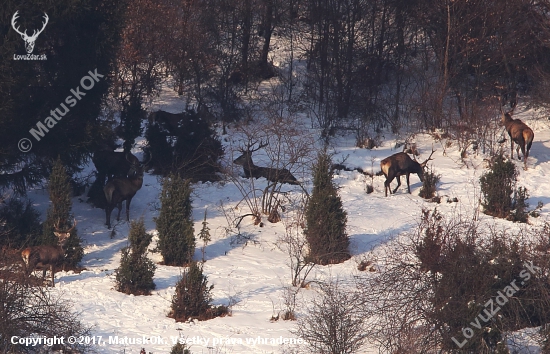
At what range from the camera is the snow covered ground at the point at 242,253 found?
12.4 meters

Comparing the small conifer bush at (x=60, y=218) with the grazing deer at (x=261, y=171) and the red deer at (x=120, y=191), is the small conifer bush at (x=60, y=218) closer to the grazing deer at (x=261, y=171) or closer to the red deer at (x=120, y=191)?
the red deer at (x=120, y=191)

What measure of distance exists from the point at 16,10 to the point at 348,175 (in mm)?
10470

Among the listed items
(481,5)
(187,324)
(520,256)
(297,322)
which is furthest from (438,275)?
(481,5)

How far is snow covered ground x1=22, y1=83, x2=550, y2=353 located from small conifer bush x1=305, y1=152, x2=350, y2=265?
14.0 inches

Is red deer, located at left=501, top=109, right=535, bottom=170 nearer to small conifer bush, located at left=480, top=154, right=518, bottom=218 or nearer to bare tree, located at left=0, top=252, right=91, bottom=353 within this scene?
small conifer bush, located at left=480, top=154, right=518, bottom=218

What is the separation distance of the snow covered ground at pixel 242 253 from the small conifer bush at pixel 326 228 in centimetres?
36

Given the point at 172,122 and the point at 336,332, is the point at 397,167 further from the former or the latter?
the point at 336,332

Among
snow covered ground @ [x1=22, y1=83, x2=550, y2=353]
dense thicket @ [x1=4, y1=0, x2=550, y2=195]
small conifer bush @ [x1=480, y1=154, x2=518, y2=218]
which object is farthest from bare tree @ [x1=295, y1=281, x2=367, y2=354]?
dense thicket @ [x1=4, y1=0, x2=550, y2=195]

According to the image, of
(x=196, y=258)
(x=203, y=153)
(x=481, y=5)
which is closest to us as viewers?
(x=196, y=258)

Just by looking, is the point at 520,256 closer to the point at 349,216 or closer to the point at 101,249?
the point at 349,216

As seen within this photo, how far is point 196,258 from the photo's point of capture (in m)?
16.7

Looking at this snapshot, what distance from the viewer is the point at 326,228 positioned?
1647 cm

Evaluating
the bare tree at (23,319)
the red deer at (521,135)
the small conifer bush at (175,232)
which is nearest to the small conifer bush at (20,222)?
the small conifer bush at (175,232)

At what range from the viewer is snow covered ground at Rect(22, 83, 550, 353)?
1244 cm
